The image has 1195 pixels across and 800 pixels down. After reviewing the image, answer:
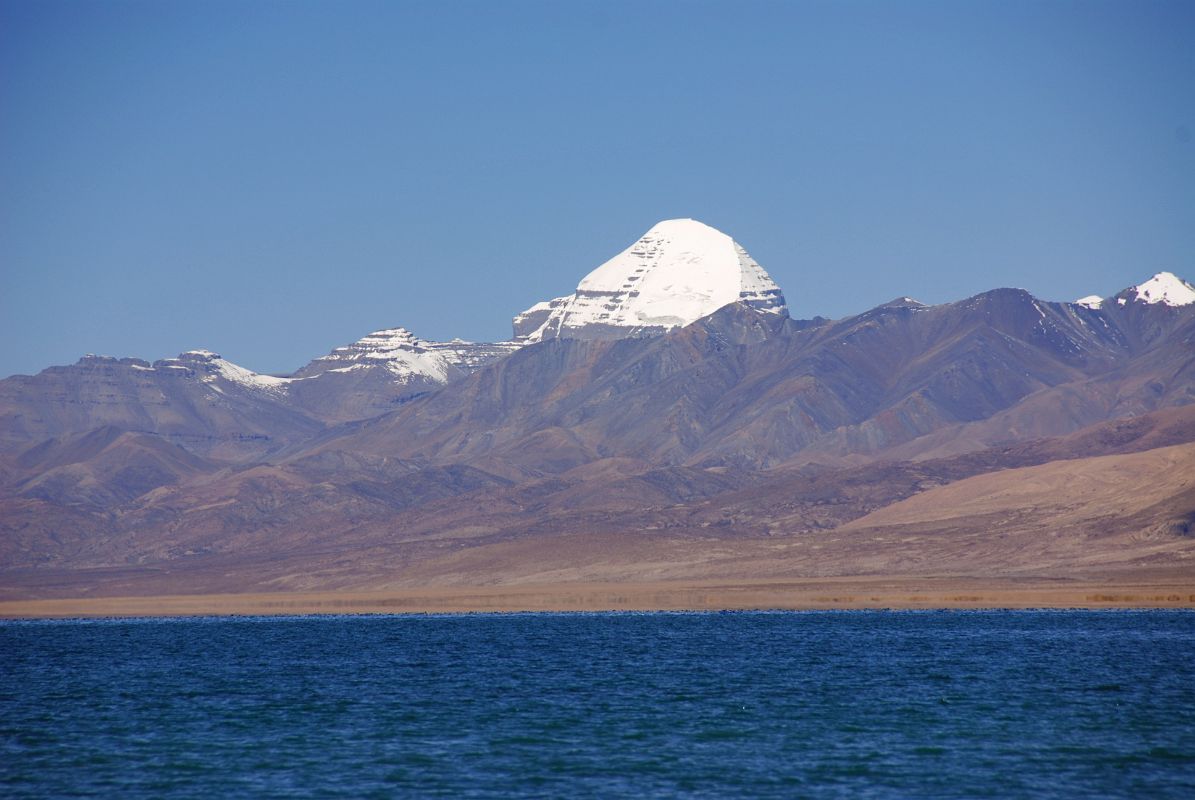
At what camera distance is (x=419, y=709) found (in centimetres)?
7412

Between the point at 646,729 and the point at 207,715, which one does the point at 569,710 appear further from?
the point at 207,715

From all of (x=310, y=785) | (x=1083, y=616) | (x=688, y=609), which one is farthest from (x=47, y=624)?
(x=310, y=785)

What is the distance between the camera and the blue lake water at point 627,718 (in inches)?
2108

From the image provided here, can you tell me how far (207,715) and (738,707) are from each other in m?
24.2

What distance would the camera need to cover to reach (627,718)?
69125 millimetres

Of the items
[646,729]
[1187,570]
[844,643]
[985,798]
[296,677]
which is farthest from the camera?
[1187,570]

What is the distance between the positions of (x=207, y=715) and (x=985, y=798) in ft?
126

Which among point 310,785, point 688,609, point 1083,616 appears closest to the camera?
point 310,785

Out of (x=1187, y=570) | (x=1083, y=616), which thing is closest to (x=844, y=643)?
(x=1083, y=616)

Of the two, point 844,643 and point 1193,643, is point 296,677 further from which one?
point 1193,643

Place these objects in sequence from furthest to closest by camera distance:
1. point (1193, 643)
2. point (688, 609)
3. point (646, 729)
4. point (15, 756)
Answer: point (688, 609)
point (1193, 643)
point (646, 729)
point (15, 756)

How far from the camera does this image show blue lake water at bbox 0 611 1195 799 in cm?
5353

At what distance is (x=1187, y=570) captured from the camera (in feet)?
642

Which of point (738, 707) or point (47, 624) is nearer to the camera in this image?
point (738, 707)
